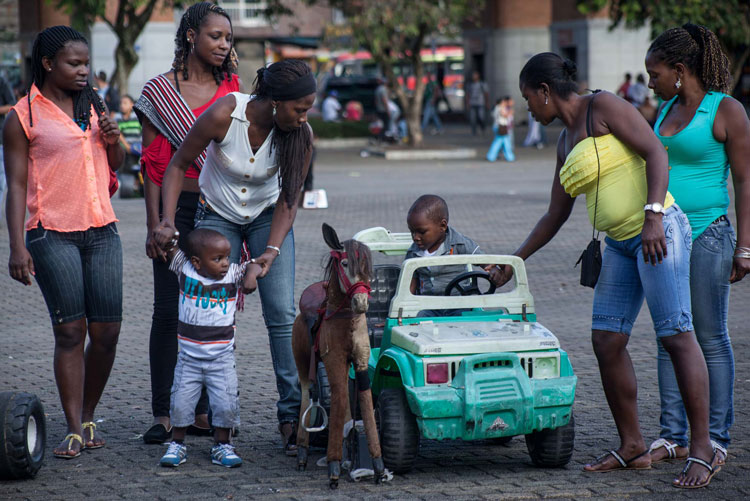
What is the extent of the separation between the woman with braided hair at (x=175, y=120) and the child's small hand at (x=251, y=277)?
20.1 inches

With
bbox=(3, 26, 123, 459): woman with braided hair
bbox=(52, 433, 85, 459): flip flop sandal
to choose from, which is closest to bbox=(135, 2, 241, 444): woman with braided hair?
bbox=(3, 26, 123, 459): woman with braided hair

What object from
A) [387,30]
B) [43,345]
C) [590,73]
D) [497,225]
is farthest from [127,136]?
[590,73]

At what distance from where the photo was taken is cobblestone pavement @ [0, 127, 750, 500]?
453 cm

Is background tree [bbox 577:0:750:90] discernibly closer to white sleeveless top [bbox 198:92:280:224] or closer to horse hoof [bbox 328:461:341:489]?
white sleeveless top [bbox 198:92:280:224]

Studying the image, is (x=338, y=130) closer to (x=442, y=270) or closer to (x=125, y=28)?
(x=125, y=28)

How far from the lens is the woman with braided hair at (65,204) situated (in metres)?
4.98

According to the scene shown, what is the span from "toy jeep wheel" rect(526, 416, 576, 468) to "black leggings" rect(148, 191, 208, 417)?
177cm

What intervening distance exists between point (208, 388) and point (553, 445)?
156 cm

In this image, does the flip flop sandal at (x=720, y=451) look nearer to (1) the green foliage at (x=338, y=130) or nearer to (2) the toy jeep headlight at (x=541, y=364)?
(2) the toy jeep headlight at (x=541, y=364)

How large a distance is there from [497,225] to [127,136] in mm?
Result: 6089

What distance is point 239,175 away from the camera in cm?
493

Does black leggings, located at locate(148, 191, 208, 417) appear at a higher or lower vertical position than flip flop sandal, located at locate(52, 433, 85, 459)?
higher

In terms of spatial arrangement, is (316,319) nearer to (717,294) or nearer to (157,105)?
(157,105)

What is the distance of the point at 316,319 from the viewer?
4.80 meters
